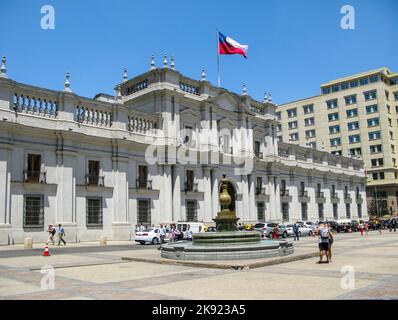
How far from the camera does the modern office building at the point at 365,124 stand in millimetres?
85500

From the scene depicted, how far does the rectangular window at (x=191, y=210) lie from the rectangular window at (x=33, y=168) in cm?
1478

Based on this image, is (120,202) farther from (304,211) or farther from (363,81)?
(363,81)

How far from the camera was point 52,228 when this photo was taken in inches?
1134

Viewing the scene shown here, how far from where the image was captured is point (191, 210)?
40625 mm

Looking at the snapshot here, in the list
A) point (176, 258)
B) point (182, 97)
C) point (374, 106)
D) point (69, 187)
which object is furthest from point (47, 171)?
point (374, 106)

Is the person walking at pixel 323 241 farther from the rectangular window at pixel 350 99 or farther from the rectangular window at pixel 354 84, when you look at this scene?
the rectangular window at pixel 354 84

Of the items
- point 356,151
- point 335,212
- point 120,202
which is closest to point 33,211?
point 120,202

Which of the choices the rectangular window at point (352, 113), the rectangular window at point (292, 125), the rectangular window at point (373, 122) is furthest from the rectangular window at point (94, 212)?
the rectangular window at point (292, 125)

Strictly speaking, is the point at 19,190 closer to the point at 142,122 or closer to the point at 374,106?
the point at 142,122

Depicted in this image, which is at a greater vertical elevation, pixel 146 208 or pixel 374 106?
pixel 374 106

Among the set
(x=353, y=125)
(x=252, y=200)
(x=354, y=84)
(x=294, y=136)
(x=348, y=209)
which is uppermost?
(x=354, y=84)

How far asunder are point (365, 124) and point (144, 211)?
6650cm

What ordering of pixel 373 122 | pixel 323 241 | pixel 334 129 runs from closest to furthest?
1. pixel 323 241
2. pixel 373 122
3. pixel 334 129

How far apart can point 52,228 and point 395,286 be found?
2383 cm
